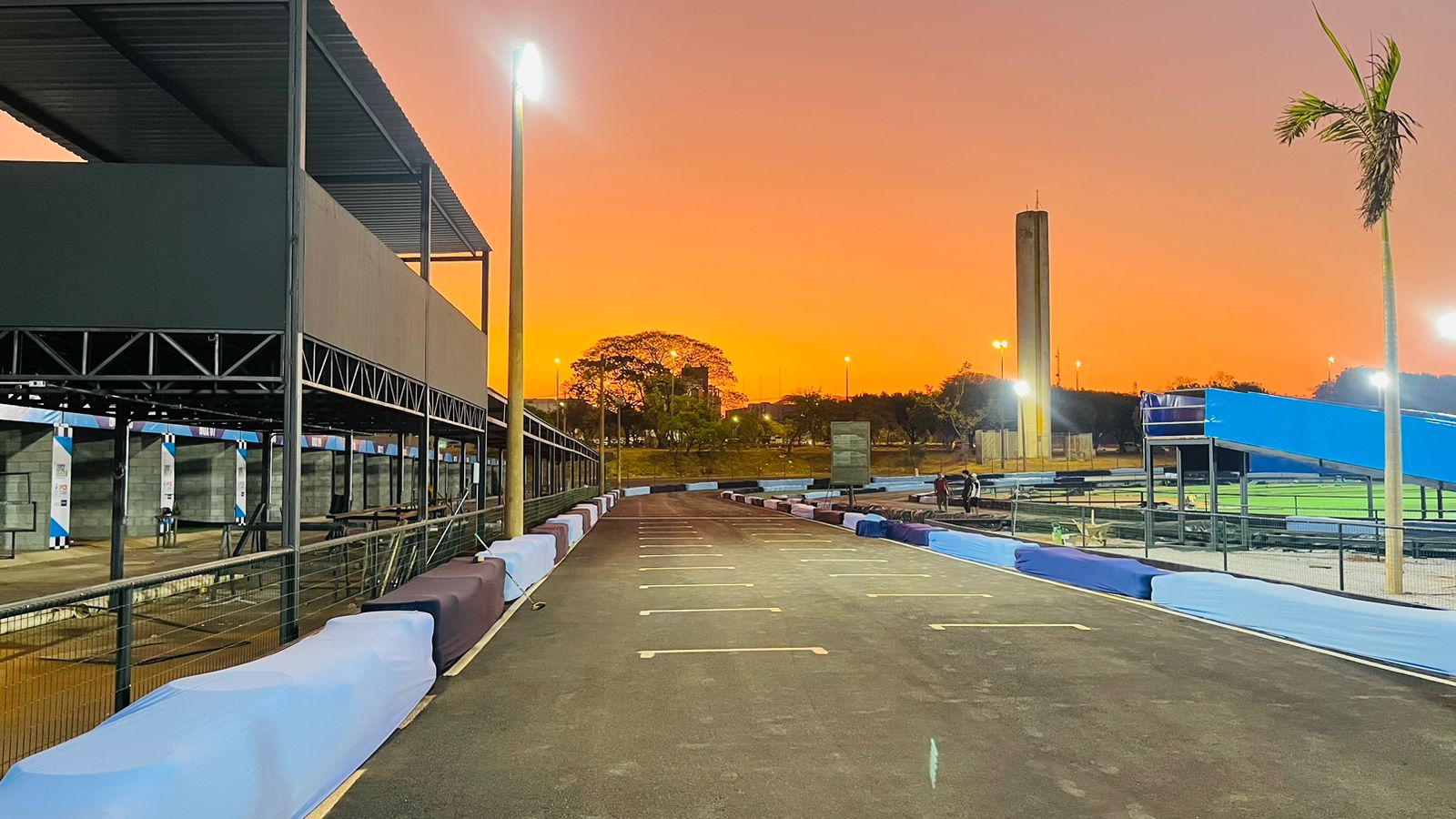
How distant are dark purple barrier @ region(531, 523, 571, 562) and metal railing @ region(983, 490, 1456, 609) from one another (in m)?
12.8

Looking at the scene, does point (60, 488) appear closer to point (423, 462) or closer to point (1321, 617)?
point (423, 462)

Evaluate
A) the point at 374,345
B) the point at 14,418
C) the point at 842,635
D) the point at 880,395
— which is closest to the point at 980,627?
the point at 842,635

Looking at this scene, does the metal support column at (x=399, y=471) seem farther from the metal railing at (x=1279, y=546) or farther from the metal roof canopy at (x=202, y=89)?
the metal railing at (x=1279, y=546)

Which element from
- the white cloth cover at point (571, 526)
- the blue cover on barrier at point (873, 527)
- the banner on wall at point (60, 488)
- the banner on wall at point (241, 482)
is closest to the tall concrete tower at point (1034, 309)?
the blue cover on barrier at point (873, 527)

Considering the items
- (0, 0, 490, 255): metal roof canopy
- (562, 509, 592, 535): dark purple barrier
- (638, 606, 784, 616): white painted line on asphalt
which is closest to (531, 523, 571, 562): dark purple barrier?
(562, 509, 592, 535): dark purple barrier

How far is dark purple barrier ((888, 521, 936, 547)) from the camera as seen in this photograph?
2581 cm

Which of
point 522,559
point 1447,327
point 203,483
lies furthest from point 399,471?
point 1447,327

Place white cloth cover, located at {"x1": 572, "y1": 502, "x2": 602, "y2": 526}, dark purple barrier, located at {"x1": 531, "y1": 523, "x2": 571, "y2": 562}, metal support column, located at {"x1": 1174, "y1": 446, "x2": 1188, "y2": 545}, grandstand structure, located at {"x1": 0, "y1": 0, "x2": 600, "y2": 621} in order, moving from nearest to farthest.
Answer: grandstand structure, located at {"x1": 0, "y1": 0, "x2": 600, "y2": 621}
metal support column, located at {"x1": 1174, "y1": 446, "x2": 1188, "y2": 545}
dark purple barrier, located at {"x1": 531, "y1": 523, "x2": 571, "y2": 562}
white cloth cover, located at {"x1": 572, "y1": 502, "x2": 602, "y2": 526}

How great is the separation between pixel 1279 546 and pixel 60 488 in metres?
31.8

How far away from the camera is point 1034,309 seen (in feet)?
307

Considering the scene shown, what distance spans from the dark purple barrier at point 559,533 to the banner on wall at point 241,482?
14.7 metres

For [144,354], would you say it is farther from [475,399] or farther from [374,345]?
[475,399]

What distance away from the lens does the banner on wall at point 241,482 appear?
1310 inches

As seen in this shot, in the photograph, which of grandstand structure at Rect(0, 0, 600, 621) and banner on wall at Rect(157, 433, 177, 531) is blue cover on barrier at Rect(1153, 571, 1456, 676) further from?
banner on wall at Rect(157, 433, 177, 531)
